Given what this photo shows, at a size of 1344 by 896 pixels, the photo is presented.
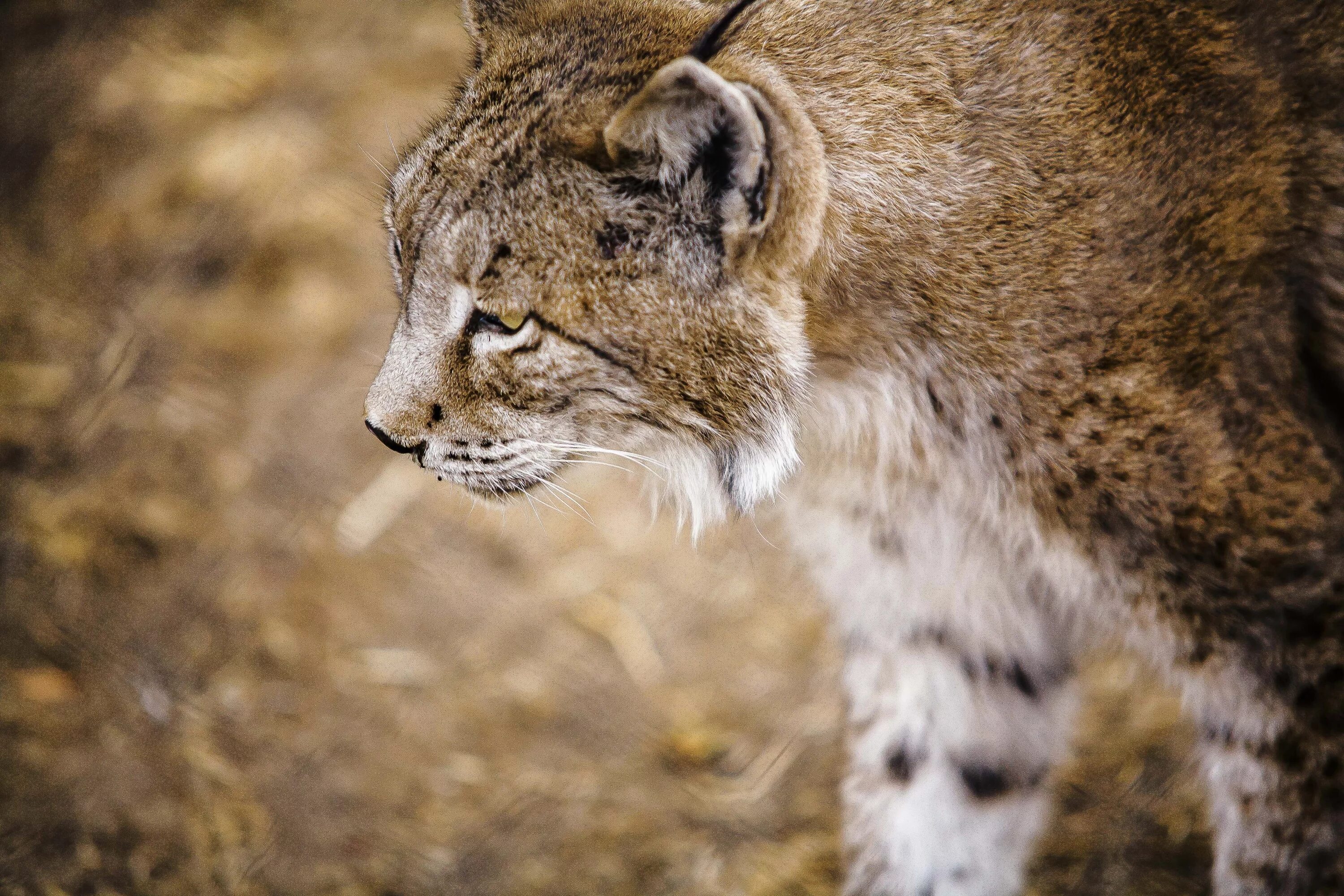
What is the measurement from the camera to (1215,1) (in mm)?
1521

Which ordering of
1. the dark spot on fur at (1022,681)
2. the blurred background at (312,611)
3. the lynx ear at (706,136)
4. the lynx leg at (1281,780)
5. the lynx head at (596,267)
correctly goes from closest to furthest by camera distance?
the lynx ear at (706,136) < the lynx head at (596,267) < the lynx leg at (1281,780) < the dark spot on fur at (1022,681) < the blurred background at (312,611)

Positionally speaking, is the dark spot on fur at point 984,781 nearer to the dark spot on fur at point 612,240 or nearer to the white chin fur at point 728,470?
the white chin fur at point 728,470

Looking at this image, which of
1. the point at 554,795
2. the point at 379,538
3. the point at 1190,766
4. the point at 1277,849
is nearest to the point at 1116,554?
the point at 1277,849

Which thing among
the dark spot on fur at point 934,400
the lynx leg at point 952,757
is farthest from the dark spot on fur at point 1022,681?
the dark spot on fur at point 934,400

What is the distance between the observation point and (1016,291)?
4.90 feet

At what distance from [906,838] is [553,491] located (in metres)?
0.88

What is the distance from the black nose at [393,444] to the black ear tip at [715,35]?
0.64 meters

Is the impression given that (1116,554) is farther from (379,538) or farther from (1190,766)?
(379,538)

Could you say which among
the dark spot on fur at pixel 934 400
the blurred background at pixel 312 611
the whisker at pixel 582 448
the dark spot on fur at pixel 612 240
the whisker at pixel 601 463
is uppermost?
the dark spot on fur at pixel 612 240

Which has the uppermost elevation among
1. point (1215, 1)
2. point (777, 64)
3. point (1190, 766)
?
point (1215, 1)

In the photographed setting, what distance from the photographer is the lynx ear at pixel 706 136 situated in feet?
4.04

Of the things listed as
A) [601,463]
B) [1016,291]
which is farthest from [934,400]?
[601,463]

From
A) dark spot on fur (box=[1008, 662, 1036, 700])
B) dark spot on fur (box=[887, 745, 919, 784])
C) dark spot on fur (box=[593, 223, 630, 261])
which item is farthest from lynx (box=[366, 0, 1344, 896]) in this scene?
dark spot on fur (box=[887, 745, 919, 784])

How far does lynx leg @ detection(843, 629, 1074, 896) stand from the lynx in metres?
0.36
